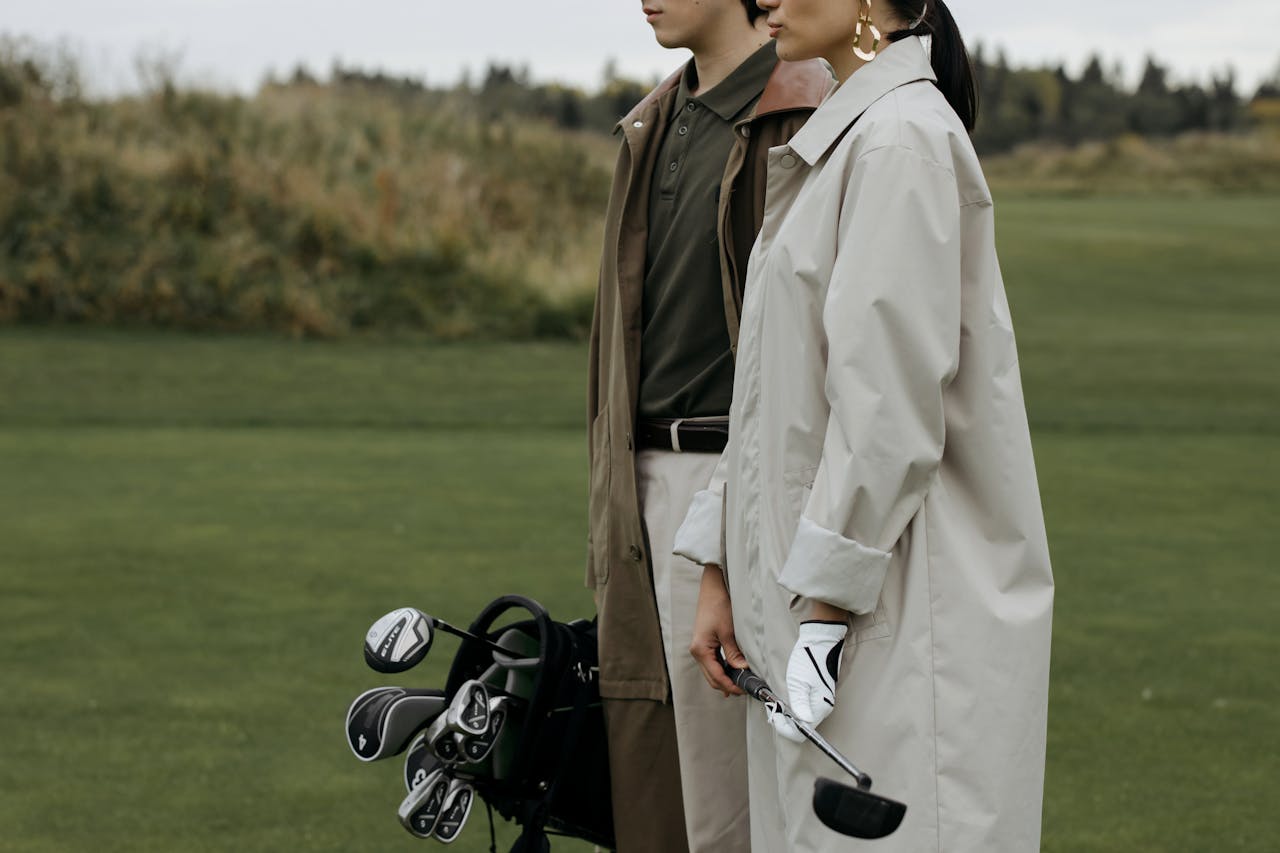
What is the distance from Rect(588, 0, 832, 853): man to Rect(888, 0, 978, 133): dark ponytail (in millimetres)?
475

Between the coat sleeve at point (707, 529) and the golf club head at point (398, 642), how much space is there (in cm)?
48

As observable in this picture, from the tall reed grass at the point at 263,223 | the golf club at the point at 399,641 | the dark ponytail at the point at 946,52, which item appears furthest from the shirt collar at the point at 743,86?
the tall reed grass at the point at 263,223

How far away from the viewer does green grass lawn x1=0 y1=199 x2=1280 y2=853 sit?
4348 mm

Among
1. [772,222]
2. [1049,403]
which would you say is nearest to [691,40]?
[772,222]

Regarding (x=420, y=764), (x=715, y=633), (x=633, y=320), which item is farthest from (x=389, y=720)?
(x=633, y=320)

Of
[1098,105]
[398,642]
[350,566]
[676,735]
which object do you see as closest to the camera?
Result: [398,642]

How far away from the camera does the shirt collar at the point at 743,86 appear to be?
311 cm

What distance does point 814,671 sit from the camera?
7.33ft

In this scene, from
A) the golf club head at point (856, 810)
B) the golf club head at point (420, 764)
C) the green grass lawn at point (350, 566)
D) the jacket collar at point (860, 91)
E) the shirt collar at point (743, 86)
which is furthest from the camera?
the green grass lawn at point (350, 566)

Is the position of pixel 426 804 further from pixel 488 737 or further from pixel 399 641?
pixel 399 641

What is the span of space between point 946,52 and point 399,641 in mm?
1238

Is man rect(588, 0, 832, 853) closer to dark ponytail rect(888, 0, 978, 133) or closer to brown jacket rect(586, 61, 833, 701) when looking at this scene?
brown jacket rect(586, 61, 833, 701)

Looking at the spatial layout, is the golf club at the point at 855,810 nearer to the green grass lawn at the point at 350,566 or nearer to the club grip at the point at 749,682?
the club grip at the point at 749,682

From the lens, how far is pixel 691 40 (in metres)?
3.16
